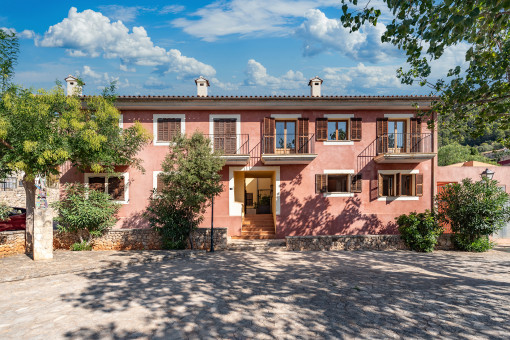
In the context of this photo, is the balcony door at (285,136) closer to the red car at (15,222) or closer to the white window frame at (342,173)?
the white window frame at (342,173)

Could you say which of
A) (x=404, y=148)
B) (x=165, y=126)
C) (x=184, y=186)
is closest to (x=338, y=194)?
(x=404, y=148)

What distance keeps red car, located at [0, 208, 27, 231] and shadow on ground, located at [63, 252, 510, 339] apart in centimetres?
721

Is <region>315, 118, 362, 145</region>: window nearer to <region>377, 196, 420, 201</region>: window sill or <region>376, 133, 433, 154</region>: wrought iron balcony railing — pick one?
<region>376, 133, 433, 154</region>: wrought iron balcony railing

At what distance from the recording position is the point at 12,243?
12.1m

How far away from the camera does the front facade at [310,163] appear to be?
15.2 metres

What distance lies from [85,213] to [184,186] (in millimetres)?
4457

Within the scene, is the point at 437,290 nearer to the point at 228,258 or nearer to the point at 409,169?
the point at 228,258

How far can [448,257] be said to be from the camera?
1232 cm

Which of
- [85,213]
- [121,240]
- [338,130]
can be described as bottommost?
[121,240]

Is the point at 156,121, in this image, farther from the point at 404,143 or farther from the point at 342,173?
the point at 404,143

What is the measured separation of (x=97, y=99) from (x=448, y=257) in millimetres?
16406

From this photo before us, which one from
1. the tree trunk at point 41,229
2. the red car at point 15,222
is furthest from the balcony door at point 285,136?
the red car at point 15,222

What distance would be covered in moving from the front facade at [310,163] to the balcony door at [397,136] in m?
0.06

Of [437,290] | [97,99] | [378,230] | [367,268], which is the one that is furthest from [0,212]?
[378,230]
